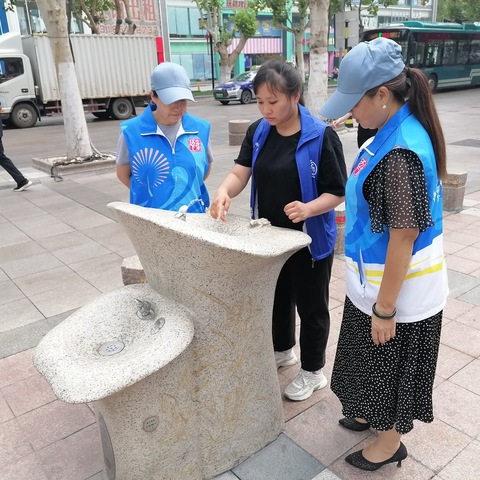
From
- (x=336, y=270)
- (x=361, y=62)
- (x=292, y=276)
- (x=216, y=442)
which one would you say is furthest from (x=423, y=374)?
(x=336, y=270)

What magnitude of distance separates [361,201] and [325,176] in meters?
0.42

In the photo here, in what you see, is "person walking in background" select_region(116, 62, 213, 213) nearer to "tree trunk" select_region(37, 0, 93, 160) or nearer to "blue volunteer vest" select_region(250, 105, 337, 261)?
"blue volunteer vest" select_region(250, 105, 337, 261)

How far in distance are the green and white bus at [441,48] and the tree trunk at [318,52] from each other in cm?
1080

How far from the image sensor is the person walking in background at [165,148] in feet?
7.73

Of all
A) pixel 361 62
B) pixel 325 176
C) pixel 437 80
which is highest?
pixel 361 62

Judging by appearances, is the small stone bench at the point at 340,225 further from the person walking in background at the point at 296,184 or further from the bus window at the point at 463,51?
the bus window at the point at 463,51

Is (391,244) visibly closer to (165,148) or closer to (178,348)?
(178,348)

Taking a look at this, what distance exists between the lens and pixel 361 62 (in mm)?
1588

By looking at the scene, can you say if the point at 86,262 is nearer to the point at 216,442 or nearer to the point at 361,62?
the point at 216,442

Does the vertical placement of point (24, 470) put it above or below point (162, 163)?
below

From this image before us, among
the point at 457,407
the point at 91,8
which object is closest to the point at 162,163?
the point at 457,407

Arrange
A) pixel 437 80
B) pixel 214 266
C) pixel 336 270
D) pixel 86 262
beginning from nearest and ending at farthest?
pixel 214 266, pixel 336 270, pixel 86 262, pixel 437 80

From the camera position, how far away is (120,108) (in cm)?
1739

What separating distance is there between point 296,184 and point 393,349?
798 mm
